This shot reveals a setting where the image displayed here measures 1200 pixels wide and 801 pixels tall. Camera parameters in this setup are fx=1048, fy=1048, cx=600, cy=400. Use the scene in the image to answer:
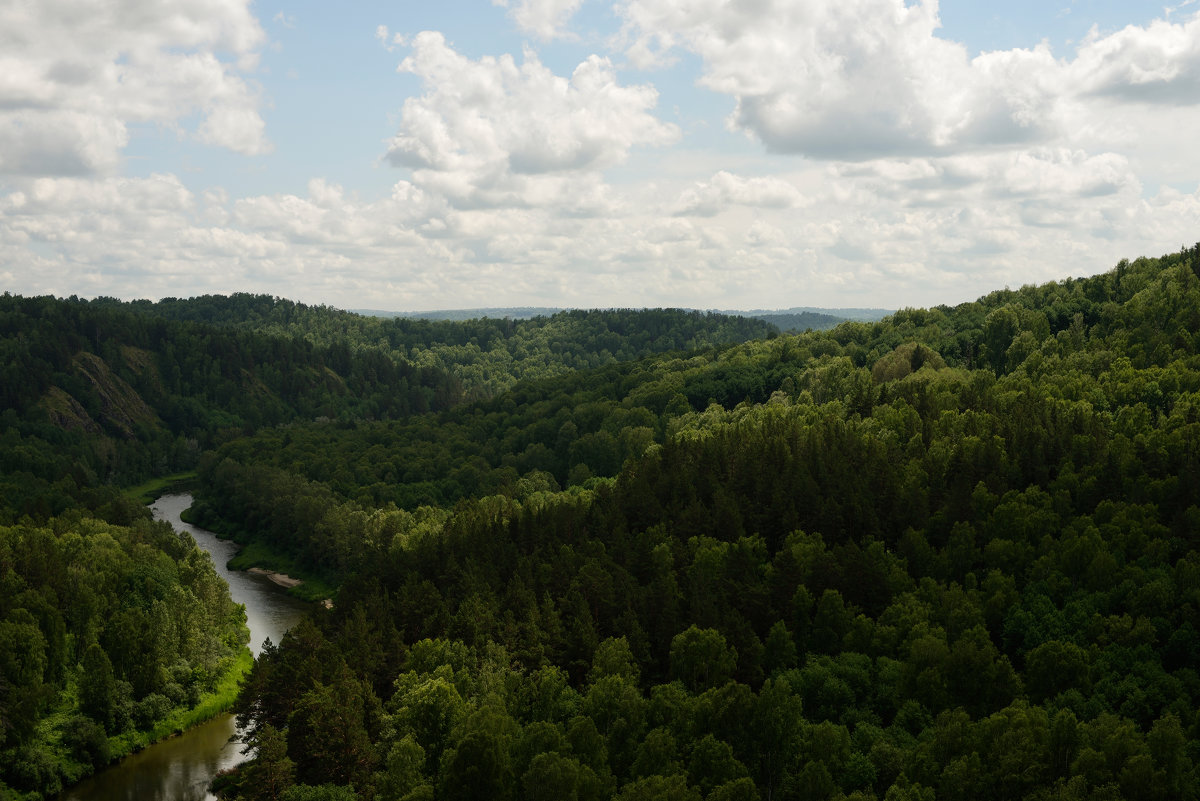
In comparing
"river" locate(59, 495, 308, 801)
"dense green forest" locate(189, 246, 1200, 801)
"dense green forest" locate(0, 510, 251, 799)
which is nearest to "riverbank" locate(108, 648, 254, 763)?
"dense green forest" locate(0, 510, 251, 799)

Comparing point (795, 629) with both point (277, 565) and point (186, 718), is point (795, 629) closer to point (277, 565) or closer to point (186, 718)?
point (186, 718)

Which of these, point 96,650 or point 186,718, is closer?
point 96,650

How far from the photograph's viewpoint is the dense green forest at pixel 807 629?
188ft

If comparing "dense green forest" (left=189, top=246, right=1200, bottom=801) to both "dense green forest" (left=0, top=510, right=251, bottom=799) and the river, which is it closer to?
the river

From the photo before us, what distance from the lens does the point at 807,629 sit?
3137 inches

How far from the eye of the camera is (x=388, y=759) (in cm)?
6150

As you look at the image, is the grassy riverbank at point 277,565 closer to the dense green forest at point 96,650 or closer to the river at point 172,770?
the dense green forest at point 96,650

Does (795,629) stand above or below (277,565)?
above

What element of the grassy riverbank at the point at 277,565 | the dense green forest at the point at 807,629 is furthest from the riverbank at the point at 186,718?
the grassy riverbank at the point at 277,565

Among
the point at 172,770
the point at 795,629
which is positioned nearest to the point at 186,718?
the point at 172,770

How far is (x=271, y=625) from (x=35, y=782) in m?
46.8

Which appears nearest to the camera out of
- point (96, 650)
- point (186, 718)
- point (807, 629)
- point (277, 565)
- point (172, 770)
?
point (807, 629)

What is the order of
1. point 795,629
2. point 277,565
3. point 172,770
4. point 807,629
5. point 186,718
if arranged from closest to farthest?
1. point 807,629
2. point 795,629
3. point 172,770
4. point 186,718
5. point 277,565

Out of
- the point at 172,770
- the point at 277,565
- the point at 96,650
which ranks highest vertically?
the point at 96,650
